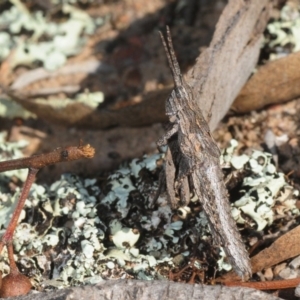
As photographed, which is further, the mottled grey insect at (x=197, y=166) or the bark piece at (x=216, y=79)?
the bark piece at (x=216, y=79)

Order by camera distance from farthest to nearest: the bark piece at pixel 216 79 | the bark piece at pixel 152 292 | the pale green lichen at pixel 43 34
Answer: the pale green lichen at pixel 43 34
the bark piece at pixel 216 79
the bark piece at pixel 152 292

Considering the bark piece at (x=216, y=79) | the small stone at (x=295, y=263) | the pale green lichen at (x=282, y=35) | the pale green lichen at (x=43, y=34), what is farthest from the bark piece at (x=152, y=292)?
the pale green lichen at (x=43, y=34)

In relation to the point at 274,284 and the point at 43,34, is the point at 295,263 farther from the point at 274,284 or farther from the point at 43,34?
the point at 43,34

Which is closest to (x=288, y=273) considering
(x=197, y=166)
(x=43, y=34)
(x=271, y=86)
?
(x=197, y=166)

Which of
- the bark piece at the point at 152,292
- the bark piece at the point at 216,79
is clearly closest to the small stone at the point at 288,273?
the bark piece at the point at 152,292

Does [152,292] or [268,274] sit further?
[268,274]

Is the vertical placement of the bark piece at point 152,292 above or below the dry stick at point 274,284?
below

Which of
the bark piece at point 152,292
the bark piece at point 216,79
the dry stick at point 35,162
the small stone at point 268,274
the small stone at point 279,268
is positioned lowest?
the bark piece at point 152,292

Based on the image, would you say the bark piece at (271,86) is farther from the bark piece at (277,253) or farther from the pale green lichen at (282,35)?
the bark piece at (277,253)

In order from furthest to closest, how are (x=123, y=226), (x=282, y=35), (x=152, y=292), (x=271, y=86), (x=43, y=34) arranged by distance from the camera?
(x=43, y=34), (x=282, y=35), (x=271, y=86), (x=123, y=226), (x=152, y=292)

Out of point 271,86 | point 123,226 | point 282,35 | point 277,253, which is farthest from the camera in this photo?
point 282,35

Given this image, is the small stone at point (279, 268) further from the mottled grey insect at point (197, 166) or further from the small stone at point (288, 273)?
the mottled grey insect at point (197, 166)

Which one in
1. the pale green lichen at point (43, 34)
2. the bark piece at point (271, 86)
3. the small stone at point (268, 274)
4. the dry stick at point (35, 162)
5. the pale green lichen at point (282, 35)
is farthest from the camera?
the pale green lichen at point (43, 34)

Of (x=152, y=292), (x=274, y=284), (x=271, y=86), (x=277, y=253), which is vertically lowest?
(x=152, y=292)
